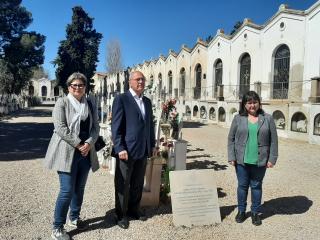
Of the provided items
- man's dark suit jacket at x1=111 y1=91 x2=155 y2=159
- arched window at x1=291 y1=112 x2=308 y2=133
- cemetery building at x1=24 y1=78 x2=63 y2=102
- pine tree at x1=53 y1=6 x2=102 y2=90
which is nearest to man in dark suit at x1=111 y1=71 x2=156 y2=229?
man's dark suit jacket at x1=111 y1=91 x2=155 y2=159

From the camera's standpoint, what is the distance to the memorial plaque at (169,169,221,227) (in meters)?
5.02

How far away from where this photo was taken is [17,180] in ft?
24.2

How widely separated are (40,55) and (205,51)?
17097 millimetres

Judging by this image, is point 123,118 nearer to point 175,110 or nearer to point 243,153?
point 243,153

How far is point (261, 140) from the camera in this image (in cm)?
502

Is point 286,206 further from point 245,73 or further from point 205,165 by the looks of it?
point 245,73

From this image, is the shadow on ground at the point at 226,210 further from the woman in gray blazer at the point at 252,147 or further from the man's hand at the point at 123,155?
the man's hand at the point at 123,155

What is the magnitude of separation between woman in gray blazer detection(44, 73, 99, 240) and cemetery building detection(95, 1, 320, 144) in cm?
772

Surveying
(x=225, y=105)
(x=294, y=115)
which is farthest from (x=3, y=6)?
(x=294, y=115)

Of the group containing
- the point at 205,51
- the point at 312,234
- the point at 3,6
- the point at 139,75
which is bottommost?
the point at 312,234

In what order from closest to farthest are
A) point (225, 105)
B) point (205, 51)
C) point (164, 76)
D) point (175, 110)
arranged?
point (175, 110)
point (225, 105)
point (205, 51)
point (164, 76)

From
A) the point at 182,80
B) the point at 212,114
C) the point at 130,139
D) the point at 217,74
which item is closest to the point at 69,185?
the point at 130,139

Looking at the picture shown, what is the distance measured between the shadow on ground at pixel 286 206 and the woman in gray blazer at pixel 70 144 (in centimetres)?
285

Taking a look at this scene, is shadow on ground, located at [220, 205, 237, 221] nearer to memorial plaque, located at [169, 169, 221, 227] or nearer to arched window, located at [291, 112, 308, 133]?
memorial plaque, located at [169, 169, 221, 227]
